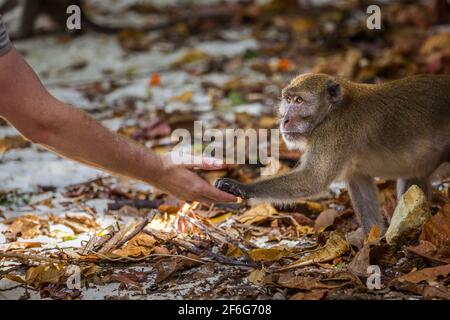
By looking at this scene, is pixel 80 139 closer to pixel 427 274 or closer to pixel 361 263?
pixel 361 263

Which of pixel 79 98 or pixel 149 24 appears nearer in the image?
pixel 79 98

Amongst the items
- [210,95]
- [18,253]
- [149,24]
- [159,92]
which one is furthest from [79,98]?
Answer: [18,253]

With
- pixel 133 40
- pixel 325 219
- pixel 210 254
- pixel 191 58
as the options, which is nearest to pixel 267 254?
pixel 210 254

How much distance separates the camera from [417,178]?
4781mm

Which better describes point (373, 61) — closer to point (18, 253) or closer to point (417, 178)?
point (417, 178)

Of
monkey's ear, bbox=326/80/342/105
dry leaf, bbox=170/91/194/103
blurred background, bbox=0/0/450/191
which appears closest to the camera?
monkey's ear, bbox=326/80/342/105

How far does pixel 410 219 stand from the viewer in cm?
414

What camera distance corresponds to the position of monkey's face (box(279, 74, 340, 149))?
4.52 m

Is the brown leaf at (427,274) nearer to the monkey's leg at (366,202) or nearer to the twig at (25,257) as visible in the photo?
the monkey's leg at (366,202)

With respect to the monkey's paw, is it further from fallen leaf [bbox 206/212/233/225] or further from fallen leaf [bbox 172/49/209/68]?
fallen leaf [bbox 172/49/209/68]

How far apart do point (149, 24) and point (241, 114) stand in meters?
3.71

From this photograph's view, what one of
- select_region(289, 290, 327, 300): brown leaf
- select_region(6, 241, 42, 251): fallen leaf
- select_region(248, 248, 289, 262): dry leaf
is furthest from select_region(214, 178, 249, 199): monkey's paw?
select_region(6, 241, 42, 251): fallen leaf

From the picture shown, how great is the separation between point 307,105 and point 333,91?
17 centimetres

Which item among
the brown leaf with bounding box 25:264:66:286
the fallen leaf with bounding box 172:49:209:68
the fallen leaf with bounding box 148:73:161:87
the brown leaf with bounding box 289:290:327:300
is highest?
the fallen leaf with bounding box 172:49:209:68
